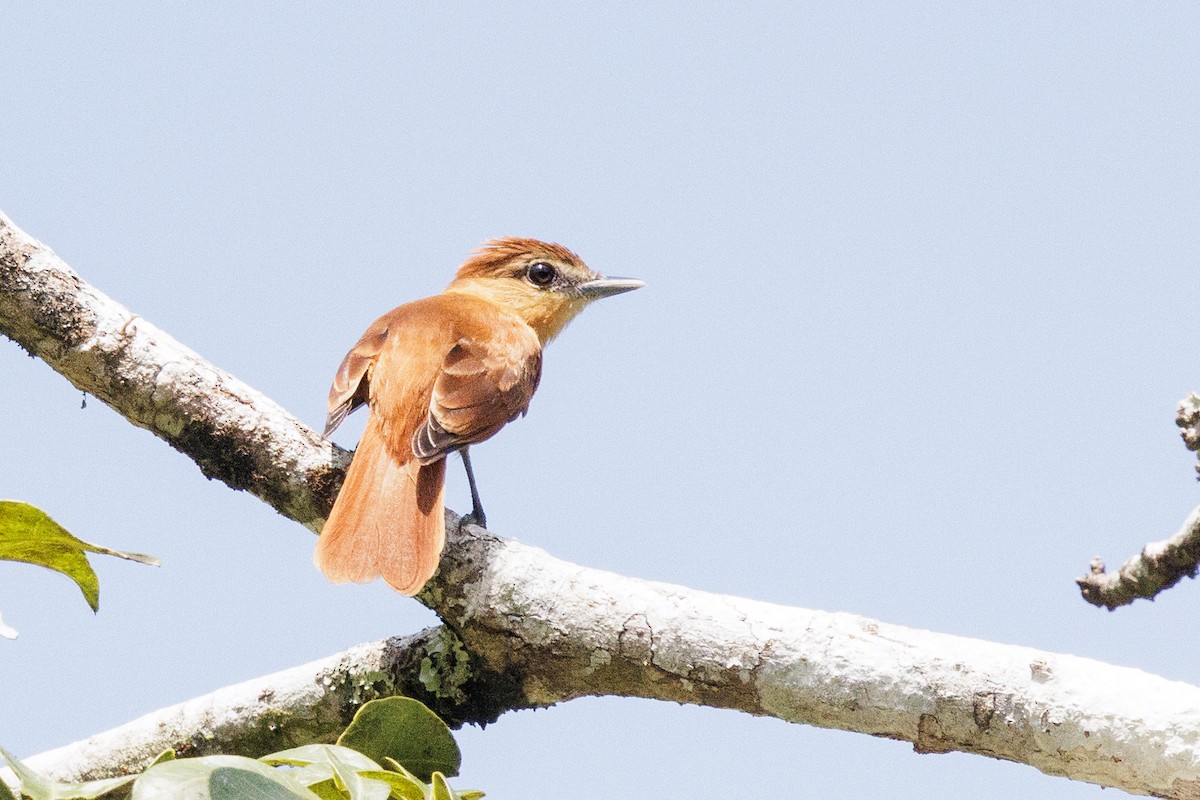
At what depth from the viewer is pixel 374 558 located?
11.1 feet

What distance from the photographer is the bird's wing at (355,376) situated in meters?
4.24

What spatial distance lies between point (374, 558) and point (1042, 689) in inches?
67.2

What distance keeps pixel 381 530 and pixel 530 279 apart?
11.9 feet

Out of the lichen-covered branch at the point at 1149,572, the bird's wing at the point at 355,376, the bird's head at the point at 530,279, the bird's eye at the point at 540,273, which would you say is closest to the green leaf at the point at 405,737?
the lichen-covered branch at the point at 1149,572

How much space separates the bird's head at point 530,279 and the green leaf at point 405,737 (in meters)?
4.74

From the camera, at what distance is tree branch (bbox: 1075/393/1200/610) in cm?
242

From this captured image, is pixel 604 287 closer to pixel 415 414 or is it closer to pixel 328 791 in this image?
pixel 415 414

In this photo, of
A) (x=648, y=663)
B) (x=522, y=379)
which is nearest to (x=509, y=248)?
(x=522, y=379)

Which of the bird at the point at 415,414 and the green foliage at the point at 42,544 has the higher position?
the bird at the point at 415,414

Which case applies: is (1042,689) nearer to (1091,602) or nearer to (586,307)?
(1091,602)

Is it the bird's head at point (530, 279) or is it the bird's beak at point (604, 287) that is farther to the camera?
the bird's beak at point (604, 287)

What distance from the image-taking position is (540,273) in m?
6.92

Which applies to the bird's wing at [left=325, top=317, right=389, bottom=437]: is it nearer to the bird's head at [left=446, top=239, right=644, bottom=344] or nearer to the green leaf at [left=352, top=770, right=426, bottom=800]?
the bird's head at [left=446, top=239, right=644, bottom=344]

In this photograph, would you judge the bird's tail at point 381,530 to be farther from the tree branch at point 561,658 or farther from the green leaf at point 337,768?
the green leaf at point 337,768
